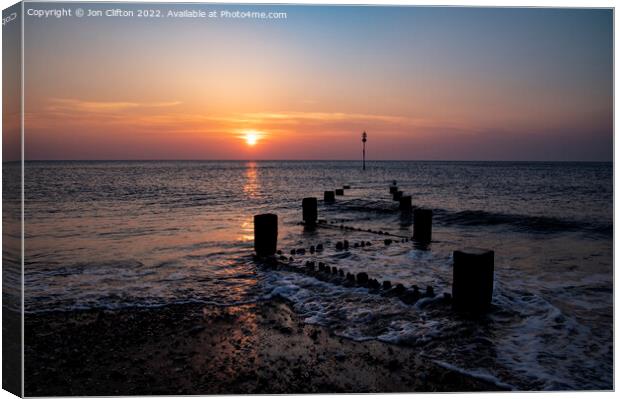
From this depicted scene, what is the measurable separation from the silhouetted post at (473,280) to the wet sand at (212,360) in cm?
142

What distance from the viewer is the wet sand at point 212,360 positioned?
152 inches

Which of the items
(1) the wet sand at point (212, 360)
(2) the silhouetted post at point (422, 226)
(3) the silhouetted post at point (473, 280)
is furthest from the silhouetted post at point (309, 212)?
(1) the wet sand at point (212, 360)

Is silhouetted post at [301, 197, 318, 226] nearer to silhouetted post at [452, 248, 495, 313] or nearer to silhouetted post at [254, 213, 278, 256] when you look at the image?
silhouetted post at [254, 213, 278, 256]

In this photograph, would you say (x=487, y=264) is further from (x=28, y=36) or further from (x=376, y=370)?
(x=28, y=36)

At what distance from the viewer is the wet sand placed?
3.85m

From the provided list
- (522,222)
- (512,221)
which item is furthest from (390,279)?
(512,221)

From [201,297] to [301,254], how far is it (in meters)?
3.32

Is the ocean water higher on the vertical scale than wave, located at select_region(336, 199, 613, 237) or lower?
lower

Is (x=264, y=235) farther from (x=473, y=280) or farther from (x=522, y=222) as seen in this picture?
(x=522, y=222)

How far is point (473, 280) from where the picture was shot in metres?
5.50

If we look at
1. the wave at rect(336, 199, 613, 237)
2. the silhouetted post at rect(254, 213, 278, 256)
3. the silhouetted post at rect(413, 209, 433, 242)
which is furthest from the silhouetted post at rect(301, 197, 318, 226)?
the silhouetted post at rect(254, 213, 278, 256)

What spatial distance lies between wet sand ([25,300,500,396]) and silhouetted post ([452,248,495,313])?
1.42m

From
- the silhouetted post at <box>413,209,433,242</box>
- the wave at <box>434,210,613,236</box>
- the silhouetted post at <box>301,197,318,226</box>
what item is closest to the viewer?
the silhouetted post at <box>413,209,433,242</box>

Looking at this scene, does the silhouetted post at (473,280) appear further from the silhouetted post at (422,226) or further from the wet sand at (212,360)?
the silhouetted post at (422,226)
